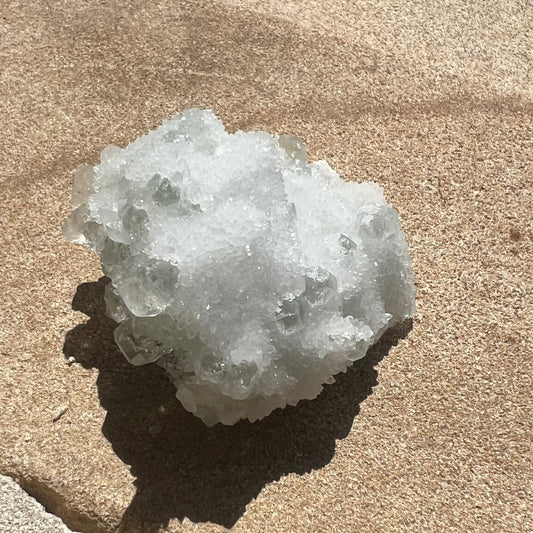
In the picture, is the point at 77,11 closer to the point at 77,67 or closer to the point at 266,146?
the point at 77,67

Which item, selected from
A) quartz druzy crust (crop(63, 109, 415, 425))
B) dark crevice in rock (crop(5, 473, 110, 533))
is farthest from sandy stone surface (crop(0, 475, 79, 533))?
quartz druzy crust (crop(63, 109, 415, 425))

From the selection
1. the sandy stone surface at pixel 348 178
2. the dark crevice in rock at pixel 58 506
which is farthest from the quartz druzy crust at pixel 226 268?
the dark crevice in rock at pixel 58 506

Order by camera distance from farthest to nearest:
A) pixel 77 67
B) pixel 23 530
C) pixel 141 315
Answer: pixel 77 67 < pixel 23 530 < pixel 141 315

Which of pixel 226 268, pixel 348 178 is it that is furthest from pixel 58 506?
pixel 348 178

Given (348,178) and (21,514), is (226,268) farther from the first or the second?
(348,178)

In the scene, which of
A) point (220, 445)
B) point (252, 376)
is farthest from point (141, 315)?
point (220, 445)

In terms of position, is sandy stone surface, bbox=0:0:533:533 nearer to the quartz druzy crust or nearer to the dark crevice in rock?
the dark crevice in rock
